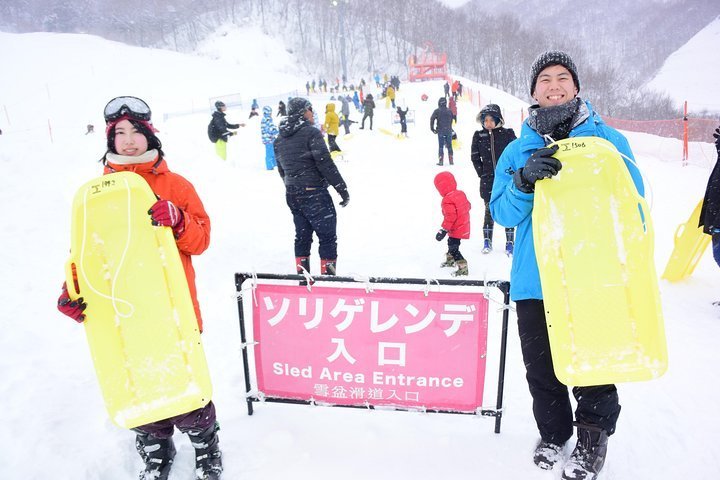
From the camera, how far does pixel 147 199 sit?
2.01 m

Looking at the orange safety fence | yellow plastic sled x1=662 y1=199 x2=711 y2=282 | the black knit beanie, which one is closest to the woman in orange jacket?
the black knit beanie

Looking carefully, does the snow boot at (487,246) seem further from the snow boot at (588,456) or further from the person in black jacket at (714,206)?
the snow boot at (588,456)

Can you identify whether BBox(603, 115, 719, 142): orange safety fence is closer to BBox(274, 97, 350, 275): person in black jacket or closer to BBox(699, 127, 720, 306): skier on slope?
BBox(699, 127, 720, 306): skier on slope

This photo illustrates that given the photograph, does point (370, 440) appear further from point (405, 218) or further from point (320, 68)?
point (320, 68)

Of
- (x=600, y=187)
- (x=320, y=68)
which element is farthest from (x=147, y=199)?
(x=320, y=68)

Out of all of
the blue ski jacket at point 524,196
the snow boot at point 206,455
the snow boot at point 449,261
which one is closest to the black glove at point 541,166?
the blue ski jacket at point 524,196

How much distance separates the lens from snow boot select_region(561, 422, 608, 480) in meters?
2.16

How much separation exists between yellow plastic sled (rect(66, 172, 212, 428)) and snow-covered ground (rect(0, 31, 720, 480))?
2.36ft

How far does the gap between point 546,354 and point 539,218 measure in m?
0.74

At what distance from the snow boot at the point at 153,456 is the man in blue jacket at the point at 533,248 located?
2112mm

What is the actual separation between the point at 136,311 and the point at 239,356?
1756 millimetres

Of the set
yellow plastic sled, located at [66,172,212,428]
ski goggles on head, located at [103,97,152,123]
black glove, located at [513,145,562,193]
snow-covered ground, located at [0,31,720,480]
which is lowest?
snow-covered ground, located at [0,31,720,480]

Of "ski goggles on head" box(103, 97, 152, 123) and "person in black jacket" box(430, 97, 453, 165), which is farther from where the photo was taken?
"person in black jacket" box(430, 97, 453, 165)

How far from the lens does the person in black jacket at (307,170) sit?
419 cm
